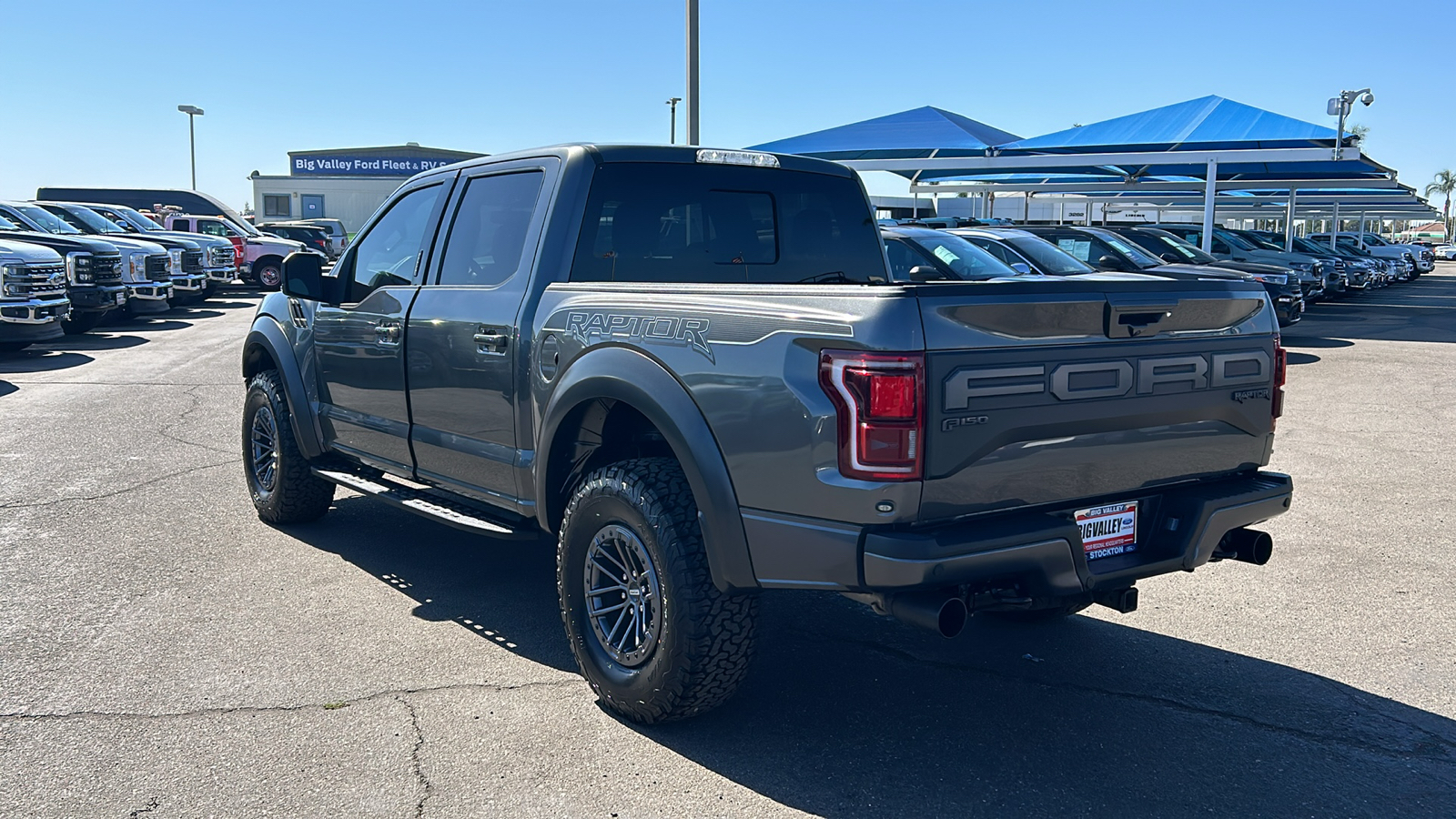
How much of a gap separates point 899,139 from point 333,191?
48116mm

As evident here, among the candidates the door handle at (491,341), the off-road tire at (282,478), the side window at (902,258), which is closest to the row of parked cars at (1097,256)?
the side window at (902,258)

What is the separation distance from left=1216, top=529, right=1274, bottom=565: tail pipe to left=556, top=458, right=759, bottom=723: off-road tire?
5.49 feet

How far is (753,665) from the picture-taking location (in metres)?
4.56

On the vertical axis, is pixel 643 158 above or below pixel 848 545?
above

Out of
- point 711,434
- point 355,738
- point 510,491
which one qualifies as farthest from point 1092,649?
point 355,738

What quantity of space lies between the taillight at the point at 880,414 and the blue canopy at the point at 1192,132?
19.2 metres

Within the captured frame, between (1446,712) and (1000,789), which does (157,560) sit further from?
(1446,712)

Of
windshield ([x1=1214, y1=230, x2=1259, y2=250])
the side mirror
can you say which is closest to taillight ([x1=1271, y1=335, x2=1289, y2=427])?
the side mirror

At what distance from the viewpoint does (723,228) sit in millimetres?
5059

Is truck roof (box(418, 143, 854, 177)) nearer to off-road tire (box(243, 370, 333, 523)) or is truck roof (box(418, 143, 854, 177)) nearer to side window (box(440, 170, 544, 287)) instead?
side window (box(440, 170, 544, 287))

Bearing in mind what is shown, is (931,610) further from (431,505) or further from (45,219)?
(45,219)

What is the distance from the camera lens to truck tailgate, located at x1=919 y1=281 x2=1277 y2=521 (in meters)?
3.25

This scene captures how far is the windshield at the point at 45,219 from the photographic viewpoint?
61.5ft

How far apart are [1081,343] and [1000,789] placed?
1.37 metres
